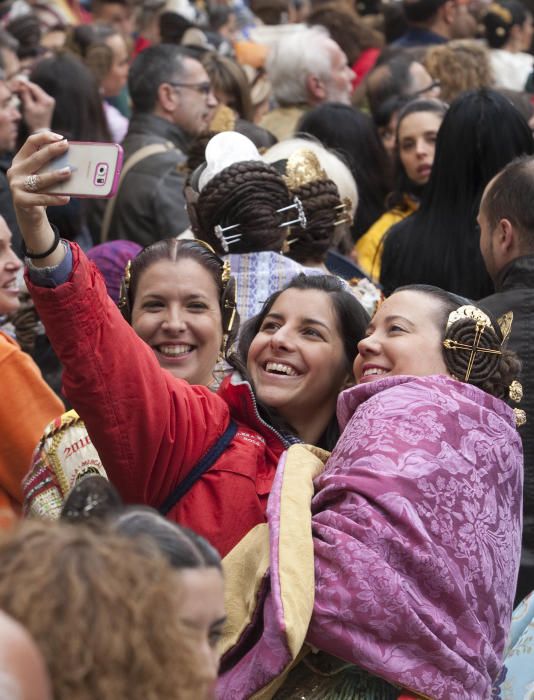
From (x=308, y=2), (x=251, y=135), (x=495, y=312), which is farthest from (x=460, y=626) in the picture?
(x=308, y=2)

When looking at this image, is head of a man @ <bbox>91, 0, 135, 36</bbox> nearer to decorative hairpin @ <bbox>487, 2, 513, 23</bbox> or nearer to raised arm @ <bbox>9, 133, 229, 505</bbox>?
decorative hairpin @ <bbox>487, 2, 513, 23</bbox>

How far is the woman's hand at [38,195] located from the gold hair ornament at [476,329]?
100cm

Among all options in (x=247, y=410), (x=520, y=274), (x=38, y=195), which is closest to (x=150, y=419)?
(x=247, y=410)

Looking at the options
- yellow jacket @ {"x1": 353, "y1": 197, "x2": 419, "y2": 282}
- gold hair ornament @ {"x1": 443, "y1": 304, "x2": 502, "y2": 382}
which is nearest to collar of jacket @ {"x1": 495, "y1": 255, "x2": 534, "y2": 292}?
gold hair ornament @ {"x1": 443, "y1": 304, "x2": 502, "y2": 382}

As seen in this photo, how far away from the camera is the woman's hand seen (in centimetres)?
259

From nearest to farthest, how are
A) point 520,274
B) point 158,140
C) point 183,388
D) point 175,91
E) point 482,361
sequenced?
point 183,388 → point 482,361 → point 520,274 → point 158,140 → point 175,91

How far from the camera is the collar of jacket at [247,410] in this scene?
3.10 meters

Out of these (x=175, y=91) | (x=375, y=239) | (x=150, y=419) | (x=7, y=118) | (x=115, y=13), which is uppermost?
(x=150, y=419)

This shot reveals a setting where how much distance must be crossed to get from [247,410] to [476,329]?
57cm

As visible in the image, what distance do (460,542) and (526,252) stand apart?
4.84 feet

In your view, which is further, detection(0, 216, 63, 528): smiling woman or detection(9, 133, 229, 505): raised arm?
detection(0, 216, 63, 528): smiling woman

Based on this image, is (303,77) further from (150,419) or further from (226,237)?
(150,419)

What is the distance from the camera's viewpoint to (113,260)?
4.61m

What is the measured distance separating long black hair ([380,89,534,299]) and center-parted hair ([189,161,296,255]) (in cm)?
95
